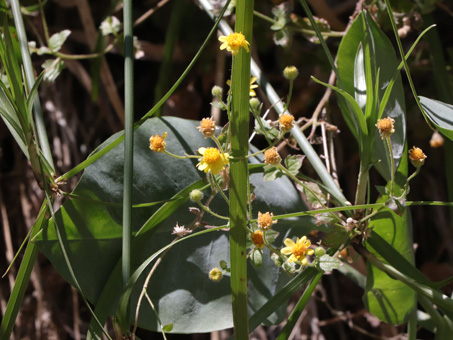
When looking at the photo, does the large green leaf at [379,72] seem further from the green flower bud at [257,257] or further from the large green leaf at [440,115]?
the green flower bud at [257,257]

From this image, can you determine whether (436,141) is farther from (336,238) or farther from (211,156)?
(211,156)

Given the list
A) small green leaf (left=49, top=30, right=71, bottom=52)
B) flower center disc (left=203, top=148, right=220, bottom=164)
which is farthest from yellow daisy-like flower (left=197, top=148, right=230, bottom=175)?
small green leaf (left=49, top=30, right=71, bottom=52)

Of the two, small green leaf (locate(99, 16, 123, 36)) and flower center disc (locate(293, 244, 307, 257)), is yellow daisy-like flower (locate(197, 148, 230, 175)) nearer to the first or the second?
flower center disc (locate(293, 244, 307, 257))

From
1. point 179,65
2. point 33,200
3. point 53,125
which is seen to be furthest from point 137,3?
point 33,200

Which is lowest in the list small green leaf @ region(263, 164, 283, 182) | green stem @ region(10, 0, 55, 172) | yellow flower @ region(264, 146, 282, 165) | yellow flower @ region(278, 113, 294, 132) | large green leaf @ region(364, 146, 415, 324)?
large green leaf @ region(364, 146, 415, 324)

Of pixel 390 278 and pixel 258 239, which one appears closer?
pixel 258 239

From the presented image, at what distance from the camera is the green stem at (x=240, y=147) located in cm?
44

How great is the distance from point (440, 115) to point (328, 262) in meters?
0.17

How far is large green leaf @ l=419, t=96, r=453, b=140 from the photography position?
1.52ft

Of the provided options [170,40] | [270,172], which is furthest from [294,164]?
[170,40]

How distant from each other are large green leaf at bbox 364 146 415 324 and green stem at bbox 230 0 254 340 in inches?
5.5

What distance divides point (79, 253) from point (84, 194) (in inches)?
2.2

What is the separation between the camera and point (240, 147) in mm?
446

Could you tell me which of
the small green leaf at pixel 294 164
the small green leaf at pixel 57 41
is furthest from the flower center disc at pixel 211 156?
the small green leaf at pixel 57 41
